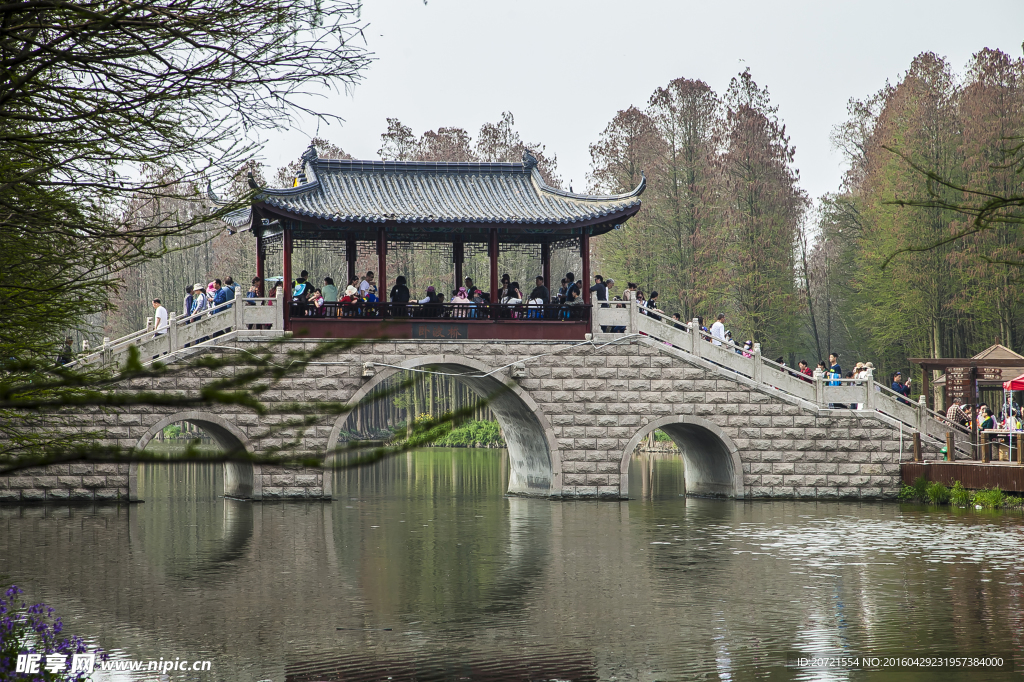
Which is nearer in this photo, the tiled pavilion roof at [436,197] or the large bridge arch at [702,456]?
the large bridge arch at [702,456]

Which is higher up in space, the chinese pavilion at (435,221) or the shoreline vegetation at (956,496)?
the chinese pavilion at (435,221)

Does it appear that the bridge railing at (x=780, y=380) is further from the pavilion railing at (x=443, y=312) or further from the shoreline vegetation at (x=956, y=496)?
the shoreline vegetation at (x=956, y=496)

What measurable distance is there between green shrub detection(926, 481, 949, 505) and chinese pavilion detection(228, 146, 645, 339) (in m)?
7.91

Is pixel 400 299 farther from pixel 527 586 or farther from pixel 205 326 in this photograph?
pixel 527 586

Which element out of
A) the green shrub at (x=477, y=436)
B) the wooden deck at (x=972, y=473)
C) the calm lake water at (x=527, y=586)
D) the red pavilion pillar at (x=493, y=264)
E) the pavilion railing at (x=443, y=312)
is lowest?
the calm lake water at (x=527, y=586)

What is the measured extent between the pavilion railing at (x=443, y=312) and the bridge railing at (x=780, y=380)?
83 cm

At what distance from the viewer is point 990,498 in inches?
798

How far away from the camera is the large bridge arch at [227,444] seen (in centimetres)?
2025

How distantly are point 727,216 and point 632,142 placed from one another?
455cm

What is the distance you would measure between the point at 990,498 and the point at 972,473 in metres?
0.71

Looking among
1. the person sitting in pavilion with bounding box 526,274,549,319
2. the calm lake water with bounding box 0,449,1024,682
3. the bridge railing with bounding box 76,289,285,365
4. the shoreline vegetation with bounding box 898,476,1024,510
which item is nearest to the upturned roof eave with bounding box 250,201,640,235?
the person sitting in pavilion with bounding box 526,274,549,319

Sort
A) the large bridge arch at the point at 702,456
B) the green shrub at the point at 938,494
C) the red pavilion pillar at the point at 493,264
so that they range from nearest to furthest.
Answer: the green shrub at the point at 938,494 → the large bridge arch at the point at 702,456 → the red pavilion pillar at the point at 493,264

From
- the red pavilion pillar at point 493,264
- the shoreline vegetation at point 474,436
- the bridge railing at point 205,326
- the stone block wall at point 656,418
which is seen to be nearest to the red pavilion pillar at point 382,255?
the stone block wall at point 656,418

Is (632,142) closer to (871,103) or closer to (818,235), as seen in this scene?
(871,103)
